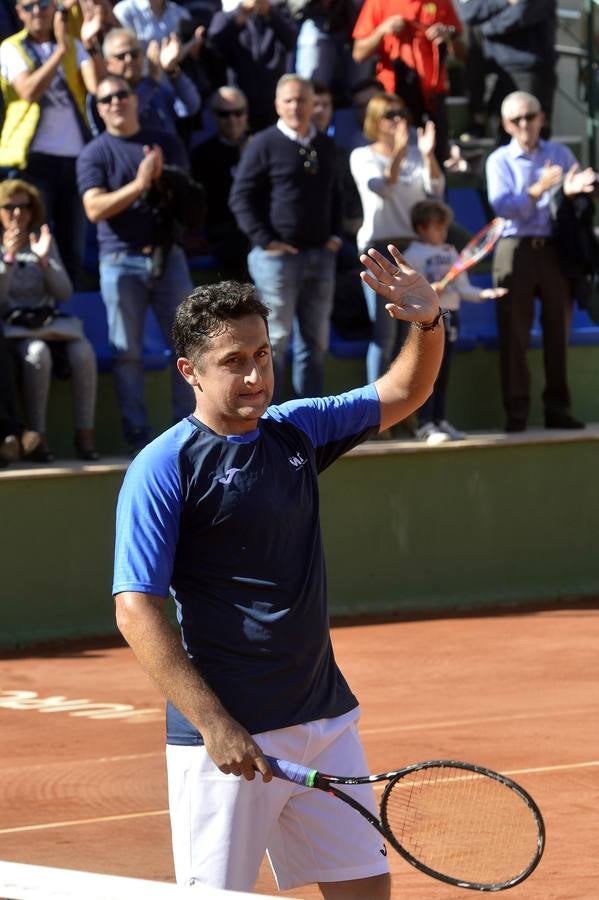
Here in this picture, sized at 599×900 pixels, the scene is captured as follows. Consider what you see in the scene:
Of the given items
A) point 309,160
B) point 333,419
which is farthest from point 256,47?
point 333,419

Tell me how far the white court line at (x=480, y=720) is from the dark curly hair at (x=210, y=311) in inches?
162

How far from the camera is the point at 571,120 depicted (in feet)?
49.5

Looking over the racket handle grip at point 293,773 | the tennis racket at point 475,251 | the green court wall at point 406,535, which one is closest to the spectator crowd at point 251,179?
the tennis racket at point 475,251

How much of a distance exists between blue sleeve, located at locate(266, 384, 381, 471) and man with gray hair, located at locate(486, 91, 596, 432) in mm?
7280

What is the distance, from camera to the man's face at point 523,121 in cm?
1103

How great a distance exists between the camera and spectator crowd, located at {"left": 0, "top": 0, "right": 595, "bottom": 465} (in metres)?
10.1

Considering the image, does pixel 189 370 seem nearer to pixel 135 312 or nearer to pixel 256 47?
pixel 135 312

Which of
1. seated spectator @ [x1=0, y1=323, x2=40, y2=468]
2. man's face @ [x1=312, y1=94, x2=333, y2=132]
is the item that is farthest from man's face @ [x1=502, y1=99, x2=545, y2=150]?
seated spectator @ [x1=0, y1=323, x2=40, y2=468]

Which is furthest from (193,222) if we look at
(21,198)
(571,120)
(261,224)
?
(571,120)

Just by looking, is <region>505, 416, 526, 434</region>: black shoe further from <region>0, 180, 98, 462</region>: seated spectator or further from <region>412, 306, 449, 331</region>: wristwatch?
<region>412, 306, 449, 331</region>: wristwatch

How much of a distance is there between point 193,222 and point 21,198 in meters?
1.16

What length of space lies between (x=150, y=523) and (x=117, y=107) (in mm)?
6934

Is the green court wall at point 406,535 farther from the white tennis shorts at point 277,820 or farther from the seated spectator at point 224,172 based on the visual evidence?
the white tennis shorts at point 277,820

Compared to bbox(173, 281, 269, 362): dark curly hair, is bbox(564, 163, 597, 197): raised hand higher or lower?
lower
